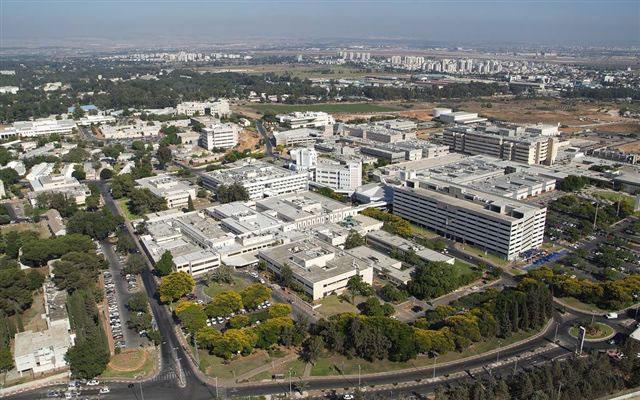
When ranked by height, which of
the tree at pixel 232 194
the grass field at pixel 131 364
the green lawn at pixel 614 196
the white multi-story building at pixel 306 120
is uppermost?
the white multi-story building at pixel 306 120

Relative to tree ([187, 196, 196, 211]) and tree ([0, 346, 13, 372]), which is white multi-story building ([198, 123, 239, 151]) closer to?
tree ([187, 196, 196, 211])

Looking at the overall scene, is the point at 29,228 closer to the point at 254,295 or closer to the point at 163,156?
the point at 163,156

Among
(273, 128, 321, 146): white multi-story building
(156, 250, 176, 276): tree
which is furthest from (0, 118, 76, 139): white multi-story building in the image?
(156, 250, 176, 276): tree

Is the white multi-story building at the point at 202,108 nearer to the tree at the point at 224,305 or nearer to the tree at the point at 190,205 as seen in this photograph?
the tree at the point at 190,205

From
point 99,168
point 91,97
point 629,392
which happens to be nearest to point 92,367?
point 629,392

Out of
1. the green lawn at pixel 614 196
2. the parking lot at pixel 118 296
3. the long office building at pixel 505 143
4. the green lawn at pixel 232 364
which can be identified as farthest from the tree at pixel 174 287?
the long office building at pixel 505 143

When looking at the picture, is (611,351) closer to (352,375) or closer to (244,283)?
(352,375)

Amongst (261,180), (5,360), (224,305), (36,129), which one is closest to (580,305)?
(224,305)
